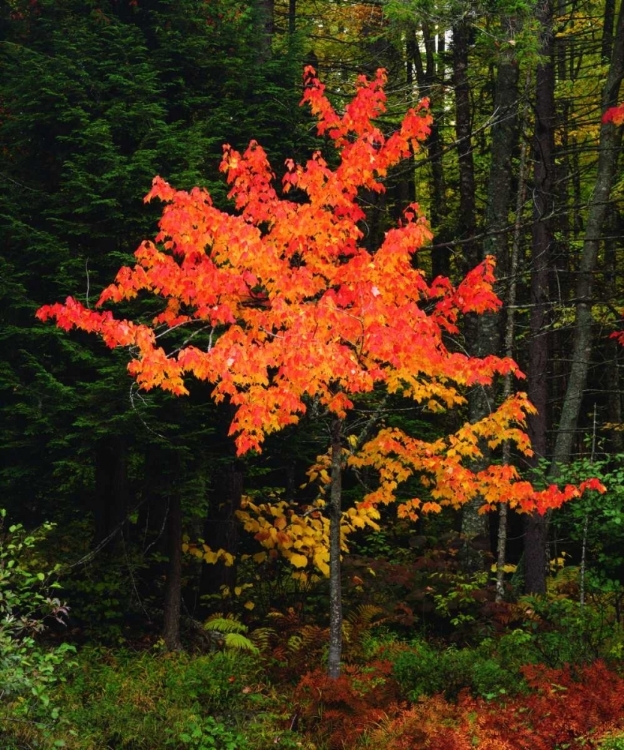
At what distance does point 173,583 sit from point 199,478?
5.94 feet

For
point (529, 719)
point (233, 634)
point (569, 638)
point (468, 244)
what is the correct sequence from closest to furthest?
1. point (529, 719)
2. point (569, 638)
3. point (233, 634)
4. point (468, 244)

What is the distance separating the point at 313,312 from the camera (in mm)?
7531

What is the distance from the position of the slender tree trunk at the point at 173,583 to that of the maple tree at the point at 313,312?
8.48 feet

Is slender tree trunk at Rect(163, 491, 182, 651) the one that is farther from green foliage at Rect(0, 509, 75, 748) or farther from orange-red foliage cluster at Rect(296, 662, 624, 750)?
orange-red foliage cluster at Rect(296, 662, 624, 750)

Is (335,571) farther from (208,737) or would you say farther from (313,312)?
(313,312)

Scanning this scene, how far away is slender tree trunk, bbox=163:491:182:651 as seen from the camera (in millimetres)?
10633

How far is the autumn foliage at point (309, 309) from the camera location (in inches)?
294

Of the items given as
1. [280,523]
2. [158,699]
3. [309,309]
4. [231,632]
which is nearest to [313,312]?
[309,309]

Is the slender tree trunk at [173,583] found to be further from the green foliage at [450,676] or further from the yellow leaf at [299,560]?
the green foliage at [450,676]

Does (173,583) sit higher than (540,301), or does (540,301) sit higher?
(540,301)

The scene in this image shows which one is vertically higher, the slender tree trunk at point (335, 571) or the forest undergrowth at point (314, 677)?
the slender tree trunk at point (335, 571)

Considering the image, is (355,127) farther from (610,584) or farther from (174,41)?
Answer: (610,584)

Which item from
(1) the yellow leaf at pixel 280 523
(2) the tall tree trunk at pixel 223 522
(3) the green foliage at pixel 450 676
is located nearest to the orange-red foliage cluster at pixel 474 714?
(3) the green foliage at pixel 450 676

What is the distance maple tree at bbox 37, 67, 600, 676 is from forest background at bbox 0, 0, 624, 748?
95 cm
